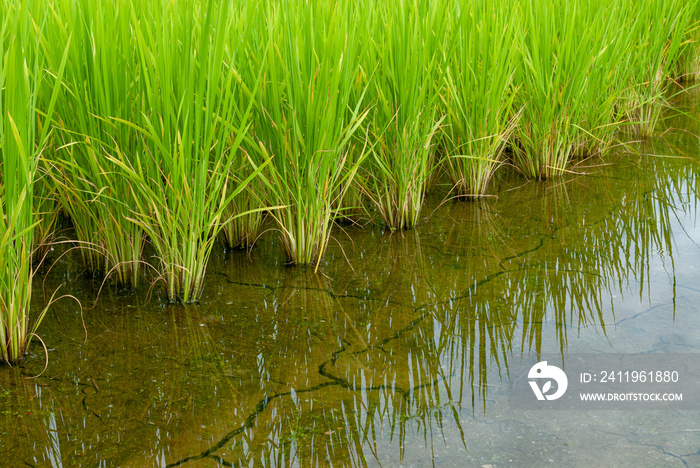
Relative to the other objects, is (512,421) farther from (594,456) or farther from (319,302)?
(319,302)

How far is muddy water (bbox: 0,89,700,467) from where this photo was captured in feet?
4.56

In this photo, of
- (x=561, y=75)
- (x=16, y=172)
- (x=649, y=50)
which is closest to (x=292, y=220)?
(x=16, y=172)

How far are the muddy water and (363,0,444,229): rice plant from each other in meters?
0.18

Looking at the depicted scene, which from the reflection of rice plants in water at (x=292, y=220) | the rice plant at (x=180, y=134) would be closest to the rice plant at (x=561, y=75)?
the reflection of rice plants in water at (x=292, y=220)

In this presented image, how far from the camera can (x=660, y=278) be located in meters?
2.17

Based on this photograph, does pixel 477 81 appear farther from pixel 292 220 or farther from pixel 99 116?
pixel 99 116

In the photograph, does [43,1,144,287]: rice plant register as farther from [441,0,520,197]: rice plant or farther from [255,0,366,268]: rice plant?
[441,0,520,197]: rice plant

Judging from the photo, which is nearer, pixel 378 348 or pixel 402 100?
pixel 378 348

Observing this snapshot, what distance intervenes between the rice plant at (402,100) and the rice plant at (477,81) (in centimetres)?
11

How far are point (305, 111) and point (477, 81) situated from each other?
96 centimetres

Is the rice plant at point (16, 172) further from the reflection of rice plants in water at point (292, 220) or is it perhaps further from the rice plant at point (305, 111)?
the rice plant at point (305, 111)

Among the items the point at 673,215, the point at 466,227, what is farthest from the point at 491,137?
the point at 673,215

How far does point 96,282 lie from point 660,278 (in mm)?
1985

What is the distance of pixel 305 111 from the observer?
7.11ft
